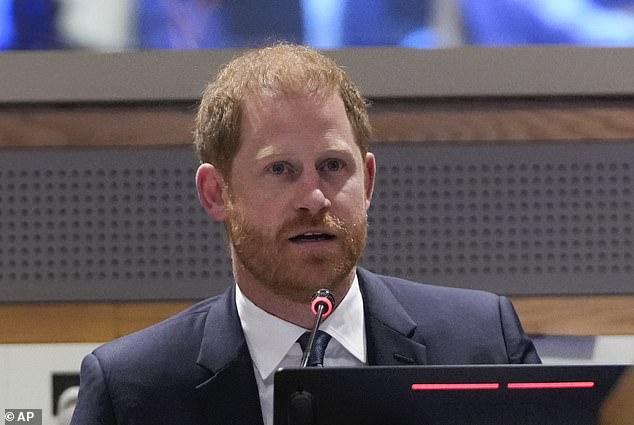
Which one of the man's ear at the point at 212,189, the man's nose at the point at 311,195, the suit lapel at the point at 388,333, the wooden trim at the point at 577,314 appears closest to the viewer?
the man's nose at the point at 311,195

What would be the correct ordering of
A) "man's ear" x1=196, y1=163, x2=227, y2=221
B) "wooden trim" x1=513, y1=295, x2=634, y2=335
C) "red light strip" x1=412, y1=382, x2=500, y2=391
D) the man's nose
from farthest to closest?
"wooden trim" x1=513, y1=295, x2=634, y2=335 → "man's ear" x1=196, y1=163, x2=227, y2=221 → the man's nose → "red light strip" x1=412, y1=382, x2=500, y2=391

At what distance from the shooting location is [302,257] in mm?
1718

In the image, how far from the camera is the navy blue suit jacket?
69.2 inches

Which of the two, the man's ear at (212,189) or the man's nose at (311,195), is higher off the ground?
the man's ear at (212,189)

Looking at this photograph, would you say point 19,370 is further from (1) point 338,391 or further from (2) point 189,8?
(1) point 338,391

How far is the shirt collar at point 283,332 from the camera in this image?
177 cm

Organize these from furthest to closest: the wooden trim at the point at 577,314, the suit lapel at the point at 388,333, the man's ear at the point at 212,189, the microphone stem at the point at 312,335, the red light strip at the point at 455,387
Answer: the wooden trim at the point at 577,314
the man's ear at the point at 212,189
the suit lapel at the point at 388,333
the microphone stem at the point at 312,335
the red light strip at the point at 455,387

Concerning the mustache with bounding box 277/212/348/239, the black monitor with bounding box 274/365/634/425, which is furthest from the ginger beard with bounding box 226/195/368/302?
the black monitor with bounding box 274/365/634/425

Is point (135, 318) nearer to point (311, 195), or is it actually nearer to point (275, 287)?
point (275, 287)

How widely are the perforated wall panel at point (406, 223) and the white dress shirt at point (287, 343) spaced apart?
811mm

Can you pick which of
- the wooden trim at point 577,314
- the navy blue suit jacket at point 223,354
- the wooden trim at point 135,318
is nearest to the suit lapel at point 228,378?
the navy blue suit jacket at point 223,354

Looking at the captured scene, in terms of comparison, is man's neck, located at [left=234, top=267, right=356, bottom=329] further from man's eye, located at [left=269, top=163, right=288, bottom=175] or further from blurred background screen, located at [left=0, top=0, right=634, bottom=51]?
blurred background screen, located at [left=0, top=0, right=634, bottom=51]

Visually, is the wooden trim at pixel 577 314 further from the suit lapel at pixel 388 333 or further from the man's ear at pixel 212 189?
the man's ear at pixel 212 189

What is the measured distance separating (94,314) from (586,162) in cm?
120
